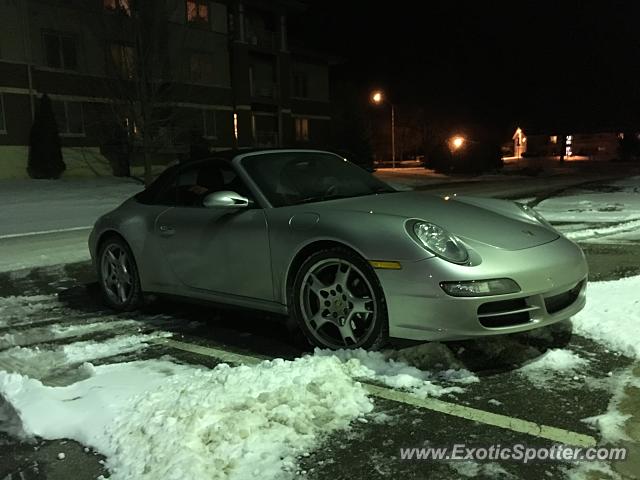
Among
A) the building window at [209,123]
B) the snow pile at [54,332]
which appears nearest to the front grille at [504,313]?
the snow pile at [54,332]

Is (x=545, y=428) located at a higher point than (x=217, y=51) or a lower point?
lower

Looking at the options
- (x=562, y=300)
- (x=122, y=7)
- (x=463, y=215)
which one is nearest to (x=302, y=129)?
(x=122, y=7)

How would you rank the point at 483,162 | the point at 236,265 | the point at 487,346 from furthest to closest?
1. the point at 483,162
2. the point at 236,265
3. the point at 487,346

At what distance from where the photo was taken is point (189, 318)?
210 inches

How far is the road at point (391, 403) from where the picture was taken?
2.75m

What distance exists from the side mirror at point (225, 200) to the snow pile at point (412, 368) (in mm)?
1215

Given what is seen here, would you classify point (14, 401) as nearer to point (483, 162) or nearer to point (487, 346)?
point (487, 346)

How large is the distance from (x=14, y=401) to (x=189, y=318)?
1940 mm

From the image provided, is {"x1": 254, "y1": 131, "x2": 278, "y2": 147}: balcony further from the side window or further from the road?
the road

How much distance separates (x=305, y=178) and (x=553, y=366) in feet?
7.35

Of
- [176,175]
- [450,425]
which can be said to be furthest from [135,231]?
[450,425]

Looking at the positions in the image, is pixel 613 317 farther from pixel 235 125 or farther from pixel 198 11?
pixel 235 125

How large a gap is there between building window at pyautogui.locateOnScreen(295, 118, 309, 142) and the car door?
1370 inches

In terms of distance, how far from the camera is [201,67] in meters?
31.7
